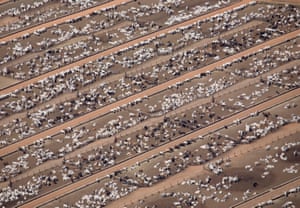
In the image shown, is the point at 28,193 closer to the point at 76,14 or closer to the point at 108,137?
the point at 108,137

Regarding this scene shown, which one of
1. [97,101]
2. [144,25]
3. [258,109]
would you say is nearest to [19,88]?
[97,101]

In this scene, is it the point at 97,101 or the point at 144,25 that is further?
the point at 144,25

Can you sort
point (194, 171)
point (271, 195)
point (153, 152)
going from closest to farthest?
1. point (271, 195)
2. point (194, 171)
3. point (153, 152)

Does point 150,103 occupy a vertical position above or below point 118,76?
below

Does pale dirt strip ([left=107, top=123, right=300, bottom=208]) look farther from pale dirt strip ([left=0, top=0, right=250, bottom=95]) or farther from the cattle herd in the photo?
pale dirt strip ([left=0, top=0, right=250, bottom=95])

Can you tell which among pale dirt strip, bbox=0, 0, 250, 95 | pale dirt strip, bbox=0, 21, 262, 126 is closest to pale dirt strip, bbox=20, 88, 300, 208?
pale dirt strip, bbox=0, 21, 262, 126

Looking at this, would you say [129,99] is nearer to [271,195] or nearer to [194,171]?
[194,171]

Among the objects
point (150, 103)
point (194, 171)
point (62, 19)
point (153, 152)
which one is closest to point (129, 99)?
point (150, 103)
